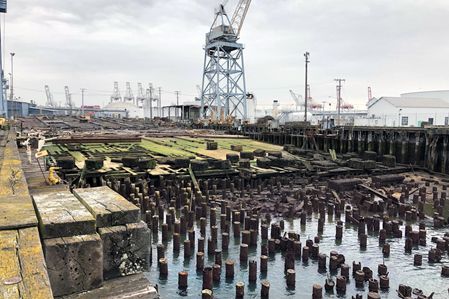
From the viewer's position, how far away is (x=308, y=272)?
31.5 ft

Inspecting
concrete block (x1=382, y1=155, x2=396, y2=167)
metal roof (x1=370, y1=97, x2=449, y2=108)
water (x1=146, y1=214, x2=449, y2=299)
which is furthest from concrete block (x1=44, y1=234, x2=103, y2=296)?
metal roof (x1=370, y1=97, x2=449, y2=108)

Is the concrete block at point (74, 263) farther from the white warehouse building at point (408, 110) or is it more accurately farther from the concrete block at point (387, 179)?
the white warehouse building at point (408, 110)

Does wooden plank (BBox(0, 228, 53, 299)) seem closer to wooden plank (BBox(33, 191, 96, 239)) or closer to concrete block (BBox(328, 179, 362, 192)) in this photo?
wooden plank (BBox(33, 191, 96, 239))

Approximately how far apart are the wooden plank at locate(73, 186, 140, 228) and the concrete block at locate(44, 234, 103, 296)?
268 millimetres

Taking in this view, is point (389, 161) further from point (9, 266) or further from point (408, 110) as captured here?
point (408, 110)

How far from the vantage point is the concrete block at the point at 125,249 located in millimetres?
3559

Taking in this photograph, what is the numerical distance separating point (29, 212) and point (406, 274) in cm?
911

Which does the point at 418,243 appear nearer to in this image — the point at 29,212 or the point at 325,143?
the point at 29,212

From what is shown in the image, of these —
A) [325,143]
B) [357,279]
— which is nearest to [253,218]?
[357,279]

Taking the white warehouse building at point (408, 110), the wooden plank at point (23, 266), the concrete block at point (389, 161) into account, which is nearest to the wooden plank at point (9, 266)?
the wooden plank at point (23, 266)

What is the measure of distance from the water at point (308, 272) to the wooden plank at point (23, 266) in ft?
15.5

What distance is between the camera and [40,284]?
8.78ft

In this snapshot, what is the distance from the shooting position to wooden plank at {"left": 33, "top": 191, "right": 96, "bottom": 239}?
3.36 m

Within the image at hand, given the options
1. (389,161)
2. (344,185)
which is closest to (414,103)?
(389,161)
